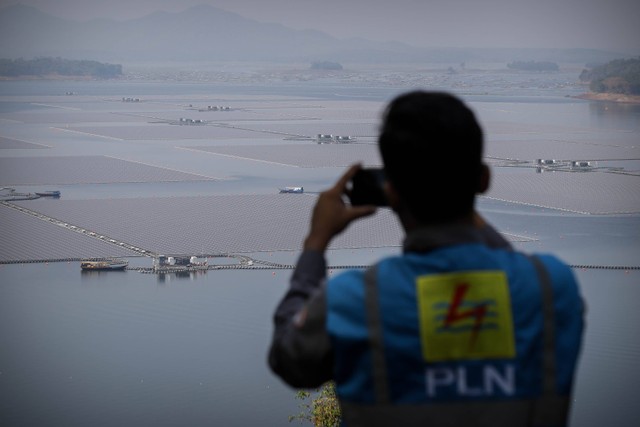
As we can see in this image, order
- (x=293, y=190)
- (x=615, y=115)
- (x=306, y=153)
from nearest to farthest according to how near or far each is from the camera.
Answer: (x=293, y=190) → (x=306, y=153) → (x=615, y=115)

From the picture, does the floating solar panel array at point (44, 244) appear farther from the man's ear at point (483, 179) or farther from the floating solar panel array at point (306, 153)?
the man's ear at point (483, 179)

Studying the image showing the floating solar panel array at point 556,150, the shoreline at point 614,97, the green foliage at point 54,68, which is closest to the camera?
the floating solar panel array at point 556,150

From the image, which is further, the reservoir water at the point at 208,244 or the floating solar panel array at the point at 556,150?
the floating solar panel array at the point at 556,150

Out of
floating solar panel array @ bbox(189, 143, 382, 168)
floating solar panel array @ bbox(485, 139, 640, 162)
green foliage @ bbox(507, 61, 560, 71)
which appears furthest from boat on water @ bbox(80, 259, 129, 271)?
green foliage @ bbox(507, 61, 560, 71)

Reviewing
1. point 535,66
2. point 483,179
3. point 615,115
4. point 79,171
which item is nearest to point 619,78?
point 615,115

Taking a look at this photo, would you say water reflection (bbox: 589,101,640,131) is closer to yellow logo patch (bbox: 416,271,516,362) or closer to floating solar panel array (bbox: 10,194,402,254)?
floating solar panel array (bbox: 10,194,402,254)

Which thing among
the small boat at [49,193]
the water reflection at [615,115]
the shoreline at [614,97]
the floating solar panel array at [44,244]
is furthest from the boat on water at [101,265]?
the shoreline at [614,97]

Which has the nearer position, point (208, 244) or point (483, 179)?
point (483, 179)

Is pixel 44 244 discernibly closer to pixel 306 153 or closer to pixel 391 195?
pixel 306 153
